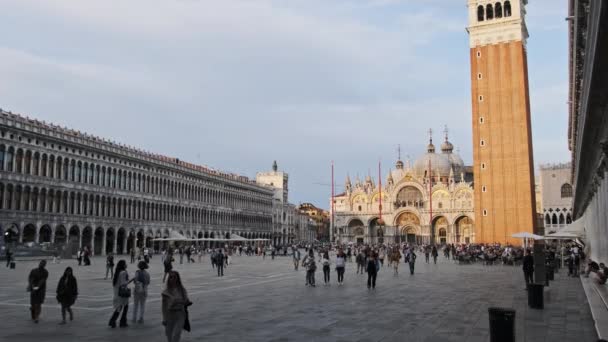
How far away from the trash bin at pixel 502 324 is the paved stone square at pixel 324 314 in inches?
82.7

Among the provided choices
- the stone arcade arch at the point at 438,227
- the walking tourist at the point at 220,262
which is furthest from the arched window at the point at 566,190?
the walking tourist at the point at 220,262

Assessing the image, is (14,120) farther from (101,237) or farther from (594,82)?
(594,82)

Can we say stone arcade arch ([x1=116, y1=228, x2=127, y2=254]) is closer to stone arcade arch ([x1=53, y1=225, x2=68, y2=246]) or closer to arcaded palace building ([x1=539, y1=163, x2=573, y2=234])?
stone arcade arch ([x1=53, y1=225, x2=68, y2=246])

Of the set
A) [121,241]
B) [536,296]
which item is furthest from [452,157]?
[536,296]

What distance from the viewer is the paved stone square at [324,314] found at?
9680mm

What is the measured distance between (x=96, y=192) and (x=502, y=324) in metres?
50.5

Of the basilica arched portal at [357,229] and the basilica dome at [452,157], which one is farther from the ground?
the basilica dome at [452,157]

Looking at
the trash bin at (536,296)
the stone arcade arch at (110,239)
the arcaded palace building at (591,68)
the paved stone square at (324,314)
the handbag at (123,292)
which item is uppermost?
the arcaded palace building at (591,68)

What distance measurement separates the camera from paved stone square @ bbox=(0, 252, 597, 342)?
9680mm

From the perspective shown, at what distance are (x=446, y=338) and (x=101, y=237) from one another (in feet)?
162

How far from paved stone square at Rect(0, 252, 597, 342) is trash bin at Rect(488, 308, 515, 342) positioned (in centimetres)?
210

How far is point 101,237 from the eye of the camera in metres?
53.3

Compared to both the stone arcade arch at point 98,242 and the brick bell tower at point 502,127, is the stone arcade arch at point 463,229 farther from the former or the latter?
the stone arcade arch at point 98,242

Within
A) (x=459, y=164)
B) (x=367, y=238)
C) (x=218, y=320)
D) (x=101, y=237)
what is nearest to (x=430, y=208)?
(x=367, y=238)
